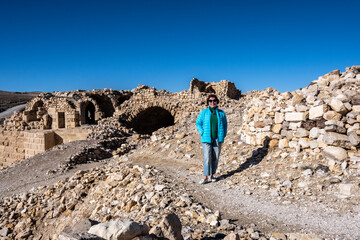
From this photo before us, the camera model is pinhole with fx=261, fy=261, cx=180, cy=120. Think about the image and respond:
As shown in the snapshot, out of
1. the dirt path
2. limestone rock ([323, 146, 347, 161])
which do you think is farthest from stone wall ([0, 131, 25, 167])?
limestone rock ([323, 146, 347, 161])

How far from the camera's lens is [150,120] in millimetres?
19484

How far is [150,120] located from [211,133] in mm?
14883

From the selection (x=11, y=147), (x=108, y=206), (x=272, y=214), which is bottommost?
(x=11, y=147)

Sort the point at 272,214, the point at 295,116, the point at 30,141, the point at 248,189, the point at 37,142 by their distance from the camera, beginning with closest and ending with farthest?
the point at 272,214 < the point at 248,189 < the point at 295,116 < the point at 37,142 < the point at 30,141

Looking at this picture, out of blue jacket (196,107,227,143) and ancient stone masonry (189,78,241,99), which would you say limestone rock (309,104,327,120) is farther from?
ancient stone masonry (189,78,241,99)

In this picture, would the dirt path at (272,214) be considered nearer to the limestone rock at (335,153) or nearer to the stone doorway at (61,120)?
the limestone rock at (335,153)

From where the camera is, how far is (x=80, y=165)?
386 inches

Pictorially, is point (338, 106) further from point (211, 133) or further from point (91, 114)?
point (91, 114)

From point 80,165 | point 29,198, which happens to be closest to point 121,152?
point 80,165

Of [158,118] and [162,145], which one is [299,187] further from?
[158,118]

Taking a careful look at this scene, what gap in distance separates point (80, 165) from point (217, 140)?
22.1ft

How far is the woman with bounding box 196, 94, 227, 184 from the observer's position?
192 inches

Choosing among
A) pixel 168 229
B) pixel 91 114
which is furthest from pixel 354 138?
pixel 91 114

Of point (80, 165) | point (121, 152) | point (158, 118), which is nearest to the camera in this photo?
point (80, 165)
